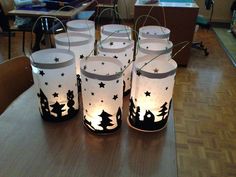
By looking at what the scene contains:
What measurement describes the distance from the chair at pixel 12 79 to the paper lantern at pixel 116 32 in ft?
1.49

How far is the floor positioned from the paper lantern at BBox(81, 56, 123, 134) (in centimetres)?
90

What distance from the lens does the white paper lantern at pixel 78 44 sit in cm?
74

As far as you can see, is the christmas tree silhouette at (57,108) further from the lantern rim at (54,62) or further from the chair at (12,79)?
the chair at (12,79)

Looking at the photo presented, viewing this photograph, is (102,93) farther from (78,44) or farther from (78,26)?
(78,26)

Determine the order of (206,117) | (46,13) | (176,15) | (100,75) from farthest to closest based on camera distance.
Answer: (176,15) < (46,13) < (206,117) < (100,75)

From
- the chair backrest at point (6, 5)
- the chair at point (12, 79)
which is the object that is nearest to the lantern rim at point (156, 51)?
the chair at point (12, 79)

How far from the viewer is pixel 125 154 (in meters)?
0.62

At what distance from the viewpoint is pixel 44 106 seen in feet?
2.24

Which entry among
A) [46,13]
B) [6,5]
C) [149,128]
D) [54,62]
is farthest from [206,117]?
[6,5]

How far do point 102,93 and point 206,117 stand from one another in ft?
4.89

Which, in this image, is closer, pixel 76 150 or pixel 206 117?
pixel 76 150

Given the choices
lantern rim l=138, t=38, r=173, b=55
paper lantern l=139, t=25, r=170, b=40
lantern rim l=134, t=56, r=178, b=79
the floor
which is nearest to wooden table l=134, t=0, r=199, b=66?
the floor

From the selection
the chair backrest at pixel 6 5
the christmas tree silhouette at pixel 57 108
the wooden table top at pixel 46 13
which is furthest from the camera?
the chair backrest at pixel 6 5

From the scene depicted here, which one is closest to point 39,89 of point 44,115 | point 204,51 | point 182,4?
point 44,115
